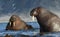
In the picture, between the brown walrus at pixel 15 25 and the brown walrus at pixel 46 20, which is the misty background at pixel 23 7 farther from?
the brown walrus at pixel 46 20

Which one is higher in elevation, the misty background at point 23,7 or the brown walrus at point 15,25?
the misty background at point 23,7

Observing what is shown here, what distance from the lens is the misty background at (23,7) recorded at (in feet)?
46.5

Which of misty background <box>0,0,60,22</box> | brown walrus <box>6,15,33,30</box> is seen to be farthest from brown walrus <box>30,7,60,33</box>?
misty background <box>0,0,60,22</box>

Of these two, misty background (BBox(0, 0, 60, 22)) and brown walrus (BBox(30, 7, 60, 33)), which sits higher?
misty background (BBox(0, 0, 60, 22))

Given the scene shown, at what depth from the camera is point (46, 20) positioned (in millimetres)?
9328

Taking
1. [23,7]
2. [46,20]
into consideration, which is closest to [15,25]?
[46,20]

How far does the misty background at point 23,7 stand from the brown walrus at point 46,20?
15.6 feet

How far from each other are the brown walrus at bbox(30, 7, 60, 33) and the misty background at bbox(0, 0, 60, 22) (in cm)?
475

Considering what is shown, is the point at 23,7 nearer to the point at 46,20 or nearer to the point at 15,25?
the point at 15,25

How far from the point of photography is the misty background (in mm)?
14164

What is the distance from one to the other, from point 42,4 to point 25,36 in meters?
5.98

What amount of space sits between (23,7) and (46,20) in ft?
16.9

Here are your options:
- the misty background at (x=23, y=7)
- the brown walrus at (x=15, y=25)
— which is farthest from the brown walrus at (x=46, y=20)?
the misty background at (x=23, y=7)

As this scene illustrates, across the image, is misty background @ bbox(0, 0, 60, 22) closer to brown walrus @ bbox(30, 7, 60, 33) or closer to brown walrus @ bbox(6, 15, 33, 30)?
brown walrus @ bbox(6, 15, 33, 30)
